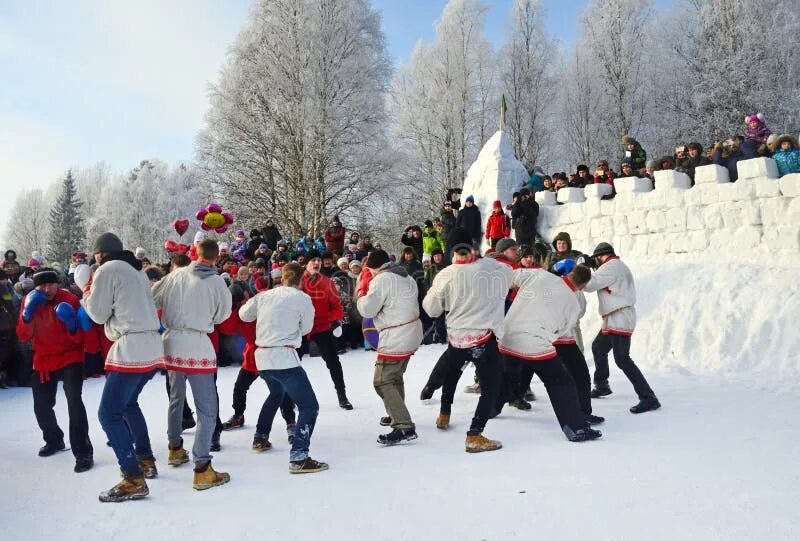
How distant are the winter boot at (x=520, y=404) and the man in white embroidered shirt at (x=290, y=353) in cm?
235

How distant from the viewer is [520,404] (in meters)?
5.98

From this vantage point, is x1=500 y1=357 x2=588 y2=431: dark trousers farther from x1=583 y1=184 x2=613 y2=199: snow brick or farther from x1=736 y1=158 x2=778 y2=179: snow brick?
x1=583 y1=184 x2=613 y2=199: snow brick

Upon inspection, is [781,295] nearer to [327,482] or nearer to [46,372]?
[327,482]

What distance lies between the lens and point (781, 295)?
25.7 feet

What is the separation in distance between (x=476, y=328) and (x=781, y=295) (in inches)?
207

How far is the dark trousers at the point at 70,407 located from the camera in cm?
461

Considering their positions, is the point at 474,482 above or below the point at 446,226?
below

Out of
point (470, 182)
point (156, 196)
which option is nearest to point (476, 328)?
point (470, 182)

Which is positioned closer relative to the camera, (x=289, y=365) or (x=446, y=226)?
(x=289, y=365)

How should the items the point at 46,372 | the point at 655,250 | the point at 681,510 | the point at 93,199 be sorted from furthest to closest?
the point at 93,199, the point at 655,250, the point at 46,372, the point at 681,510

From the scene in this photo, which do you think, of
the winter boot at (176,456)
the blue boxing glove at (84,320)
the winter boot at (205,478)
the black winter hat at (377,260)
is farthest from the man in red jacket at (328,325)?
the winter boot at (205,478)

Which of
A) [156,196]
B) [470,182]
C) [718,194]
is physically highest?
[156,196]

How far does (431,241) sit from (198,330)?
352 inches

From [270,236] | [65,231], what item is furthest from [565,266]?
[65,231]
